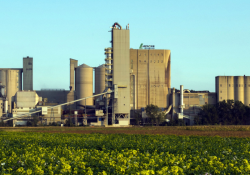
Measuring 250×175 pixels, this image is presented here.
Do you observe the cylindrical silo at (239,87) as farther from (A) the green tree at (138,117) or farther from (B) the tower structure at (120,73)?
(B) the tower structure at (120,73)

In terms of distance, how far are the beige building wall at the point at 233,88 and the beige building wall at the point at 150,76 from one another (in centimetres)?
1919

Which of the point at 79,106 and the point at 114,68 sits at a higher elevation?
the point at 114,68

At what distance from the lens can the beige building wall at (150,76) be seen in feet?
422

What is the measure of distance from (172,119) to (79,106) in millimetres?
44680

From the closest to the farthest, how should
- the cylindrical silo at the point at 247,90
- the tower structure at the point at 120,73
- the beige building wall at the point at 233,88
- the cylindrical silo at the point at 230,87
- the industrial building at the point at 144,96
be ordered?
1. the tower structure at the point at 120,73
2. the industrial building at the point at 144,96
3. the beige building wall at the point at 233,88
4. the cylindrical silo at the point at 230,87
5. the cylindrical silo at the point at 247,90

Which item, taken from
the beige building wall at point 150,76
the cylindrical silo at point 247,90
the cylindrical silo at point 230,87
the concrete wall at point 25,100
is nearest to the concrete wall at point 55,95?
the concrete wall at point 25,100

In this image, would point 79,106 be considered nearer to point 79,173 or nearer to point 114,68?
point 114,68

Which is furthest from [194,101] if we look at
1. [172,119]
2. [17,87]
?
[17,87]

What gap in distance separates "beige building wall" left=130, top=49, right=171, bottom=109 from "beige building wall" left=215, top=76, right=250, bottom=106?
755 inches

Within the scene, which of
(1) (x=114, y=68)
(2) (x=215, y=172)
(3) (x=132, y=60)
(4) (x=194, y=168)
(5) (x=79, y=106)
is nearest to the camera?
(2) (x=215, y=172)

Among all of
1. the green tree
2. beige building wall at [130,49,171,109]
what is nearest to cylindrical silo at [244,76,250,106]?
beige building wall at [130,49,171,109]

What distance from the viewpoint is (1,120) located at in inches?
4948

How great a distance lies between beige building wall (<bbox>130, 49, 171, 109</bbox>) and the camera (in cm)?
12850

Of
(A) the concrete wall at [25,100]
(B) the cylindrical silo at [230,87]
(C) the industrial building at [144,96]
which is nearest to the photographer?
(C) the industrial building at [144,96]
